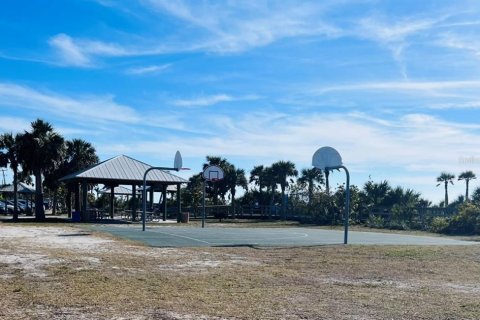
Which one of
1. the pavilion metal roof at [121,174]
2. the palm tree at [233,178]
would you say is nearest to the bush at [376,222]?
the pavilion metal roof at [121,174]

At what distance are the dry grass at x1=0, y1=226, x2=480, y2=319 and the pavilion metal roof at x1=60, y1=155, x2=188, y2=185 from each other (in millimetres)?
21839

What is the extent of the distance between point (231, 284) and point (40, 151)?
113 ft

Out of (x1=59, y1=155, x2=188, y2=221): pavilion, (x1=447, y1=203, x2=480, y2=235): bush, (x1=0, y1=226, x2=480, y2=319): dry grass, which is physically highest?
(x1=59, y1=155, x2=188, y2=221): pavilion

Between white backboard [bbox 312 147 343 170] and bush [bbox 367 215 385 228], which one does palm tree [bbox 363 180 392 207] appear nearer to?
bush [bbox 367 215 385 228]

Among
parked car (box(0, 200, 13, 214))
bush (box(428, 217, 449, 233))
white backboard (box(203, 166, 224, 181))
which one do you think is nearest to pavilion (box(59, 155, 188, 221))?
white backboard (box(203, 166, 224, 181))

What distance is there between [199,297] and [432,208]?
2926cm

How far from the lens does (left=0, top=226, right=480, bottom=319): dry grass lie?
24.7 feet

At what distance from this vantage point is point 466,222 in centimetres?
3072

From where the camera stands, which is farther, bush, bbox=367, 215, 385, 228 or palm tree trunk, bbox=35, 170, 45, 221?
palm tree trunk, bbox=35, 170, 45, 221

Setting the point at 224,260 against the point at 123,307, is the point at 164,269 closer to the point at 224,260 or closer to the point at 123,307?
the point at 224,260

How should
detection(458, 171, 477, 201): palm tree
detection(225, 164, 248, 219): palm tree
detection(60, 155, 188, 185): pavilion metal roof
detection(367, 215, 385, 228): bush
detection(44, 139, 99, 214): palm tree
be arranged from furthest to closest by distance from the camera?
detection(458, 171, 477, 201): palm tree < detection(225, 164, 248, 219): palm tree < detection(44, 139, 99, 214): palm tree < detection(60, 155, 188, 185): pavilion metal roof < detection(367, 215, 385, 228): bush

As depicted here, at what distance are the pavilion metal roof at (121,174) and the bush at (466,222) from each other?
1818 centimetres

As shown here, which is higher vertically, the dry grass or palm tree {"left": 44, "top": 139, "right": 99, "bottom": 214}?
palm tree {"left": 44, "top": 139, "right": 99, "bottom": 214}

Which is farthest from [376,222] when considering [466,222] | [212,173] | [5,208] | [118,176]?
[5,208]
